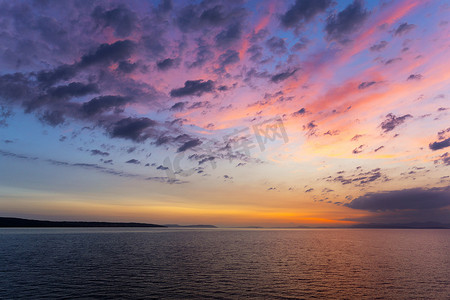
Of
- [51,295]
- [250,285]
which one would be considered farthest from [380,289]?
[51,295]

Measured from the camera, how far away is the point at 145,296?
37.5 metres

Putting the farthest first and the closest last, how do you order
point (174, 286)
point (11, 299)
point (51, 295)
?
point (174, 286) < point (51, 295) < point (11, 299)

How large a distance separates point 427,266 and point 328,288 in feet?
138

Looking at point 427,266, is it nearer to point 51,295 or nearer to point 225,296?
point 225,296

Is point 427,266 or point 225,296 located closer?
point 225,296

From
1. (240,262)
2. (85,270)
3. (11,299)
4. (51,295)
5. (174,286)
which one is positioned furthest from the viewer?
(240,262)

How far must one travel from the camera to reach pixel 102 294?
3812 cm

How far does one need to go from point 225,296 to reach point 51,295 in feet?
77.0

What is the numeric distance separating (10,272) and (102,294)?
83.6ft

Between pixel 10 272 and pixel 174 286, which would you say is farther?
pixel 10 272

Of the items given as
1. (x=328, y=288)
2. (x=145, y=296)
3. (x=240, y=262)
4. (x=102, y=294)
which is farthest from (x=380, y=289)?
(x=102, y=294)

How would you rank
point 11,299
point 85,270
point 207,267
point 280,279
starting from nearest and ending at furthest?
point 11,299, point 280,279, point 85,270, point 207,267

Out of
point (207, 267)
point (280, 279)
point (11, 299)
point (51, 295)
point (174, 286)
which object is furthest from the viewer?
point (207, 267)

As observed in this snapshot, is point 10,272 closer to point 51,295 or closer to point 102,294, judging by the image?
point 51,295
